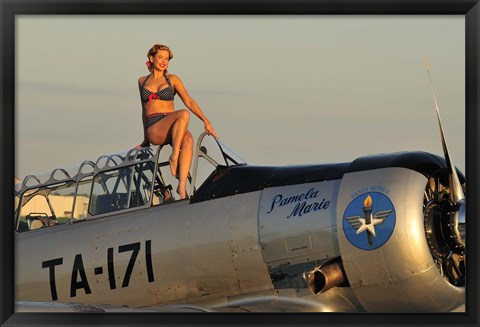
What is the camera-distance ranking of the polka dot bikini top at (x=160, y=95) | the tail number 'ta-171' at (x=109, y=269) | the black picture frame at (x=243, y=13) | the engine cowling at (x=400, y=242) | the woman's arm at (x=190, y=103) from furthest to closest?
1. the polka dot bikini top at (x=160, y=95)
2. the woman's arm at (x=190, y=103)
3. the tail number 'ta-171' at (x=109, y=269)
4. the engine cowling at (x=400, y=242)
5. the black picture frame at (x=243, y=13)

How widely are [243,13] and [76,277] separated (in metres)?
4.16

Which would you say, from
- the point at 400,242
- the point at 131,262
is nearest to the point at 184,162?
the point at 131,262

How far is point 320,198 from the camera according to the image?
837 cm

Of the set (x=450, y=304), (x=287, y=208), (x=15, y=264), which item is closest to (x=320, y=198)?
(x=287, y=208)

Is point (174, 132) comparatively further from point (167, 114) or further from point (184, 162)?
point (184, 162)

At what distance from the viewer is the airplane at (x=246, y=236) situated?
805 centimetres

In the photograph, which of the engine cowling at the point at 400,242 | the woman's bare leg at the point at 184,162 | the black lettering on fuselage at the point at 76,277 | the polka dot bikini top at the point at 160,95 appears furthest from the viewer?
the polka dot bikini top at the point at 160,95

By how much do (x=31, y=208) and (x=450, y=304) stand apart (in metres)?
4.44

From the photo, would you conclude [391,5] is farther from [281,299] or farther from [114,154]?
[114,154]

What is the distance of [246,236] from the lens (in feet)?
28.0

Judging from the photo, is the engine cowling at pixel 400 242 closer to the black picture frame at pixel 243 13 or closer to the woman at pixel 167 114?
the woman at pixel 167 114

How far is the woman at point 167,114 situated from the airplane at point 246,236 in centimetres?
10

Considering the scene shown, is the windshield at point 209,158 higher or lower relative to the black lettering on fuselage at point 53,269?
higher

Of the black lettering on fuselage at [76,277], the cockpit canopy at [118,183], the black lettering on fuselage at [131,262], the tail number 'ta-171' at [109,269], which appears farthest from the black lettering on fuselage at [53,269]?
the black lettering on fuselage at [131,262]
